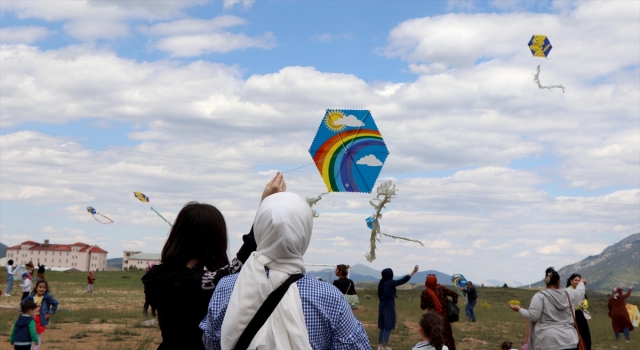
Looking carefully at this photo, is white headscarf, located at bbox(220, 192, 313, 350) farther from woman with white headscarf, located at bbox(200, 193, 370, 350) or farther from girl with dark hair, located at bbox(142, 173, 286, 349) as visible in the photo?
girl with dark hair, located at bbox(142, 173, 286, 349)

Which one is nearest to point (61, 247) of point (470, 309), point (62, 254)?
point (62, 254)

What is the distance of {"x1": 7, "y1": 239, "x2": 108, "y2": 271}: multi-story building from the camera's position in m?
159

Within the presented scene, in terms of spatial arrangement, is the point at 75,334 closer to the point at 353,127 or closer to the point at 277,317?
the point at 353,127

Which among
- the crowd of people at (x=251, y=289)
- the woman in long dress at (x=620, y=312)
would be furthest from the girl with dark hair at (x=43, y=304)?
the woman in long dress at (x=620, y=312)

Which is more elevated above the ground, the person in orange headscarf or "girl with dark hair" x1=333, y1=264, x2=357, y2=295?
"girl with dark hair" x1=333, y1=264, x2=357, y2=295

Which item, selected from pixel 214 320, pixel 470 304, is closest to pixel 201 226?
pixel 214 320

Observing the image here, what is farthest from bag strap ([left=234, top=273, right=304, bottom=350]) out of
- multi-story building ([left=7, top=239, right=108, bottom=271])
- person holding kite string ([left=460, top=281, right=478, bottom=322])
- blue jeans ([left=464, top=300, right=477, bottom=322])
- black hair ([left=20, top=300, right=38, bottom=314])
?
multi-story building ([left=7, top=239, right=108, bottom=271])

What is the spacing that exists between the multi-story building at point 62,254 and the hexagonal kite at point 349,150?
513 ft

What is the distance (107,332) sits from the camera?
1631cm

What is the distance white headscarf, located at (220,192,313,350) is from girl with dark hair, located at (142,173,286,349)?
477 mm

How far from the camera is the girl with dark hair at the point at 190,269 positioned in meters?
3.14

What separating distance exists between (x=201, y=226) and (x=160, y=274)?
0.96 feet

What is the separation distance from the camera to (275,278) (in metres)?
2.60

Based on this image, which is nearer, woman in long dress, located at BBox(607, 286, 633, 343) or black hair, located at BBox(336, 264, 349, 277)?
black hair, located at BBox(336, 264, 349, 277)
